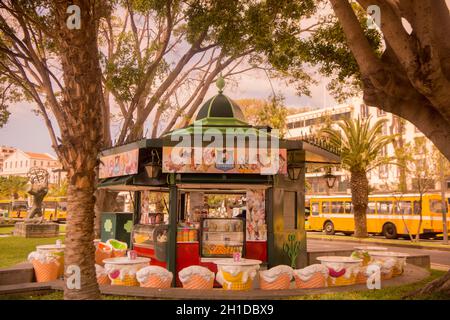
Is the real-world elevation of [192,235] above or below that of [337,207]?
below

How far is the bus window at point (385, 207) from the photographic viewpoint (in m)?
29.0

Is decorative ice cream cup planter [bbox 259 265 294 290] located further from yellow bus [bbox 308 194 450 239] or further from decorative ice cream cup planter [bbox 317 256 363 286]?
yellow bus [bbox 308 194 450 239]

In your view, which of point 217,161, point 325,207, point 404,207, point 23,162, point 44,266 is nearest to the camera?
point 44,266

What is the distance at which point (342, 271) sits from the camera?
30.8 feet

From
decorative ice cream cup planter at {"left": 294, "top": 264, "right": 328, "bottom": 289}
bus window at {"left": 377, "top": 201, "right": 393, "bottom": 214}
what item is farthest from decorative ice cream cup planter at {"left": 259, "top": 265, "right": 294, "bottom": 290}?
bus window at {"left": 377, "top": 201, "right": 393, "bottom": 214}

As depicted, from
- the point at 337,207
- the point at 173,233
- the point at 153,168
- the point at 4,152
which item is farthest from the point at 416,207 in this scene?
the point at 4,152

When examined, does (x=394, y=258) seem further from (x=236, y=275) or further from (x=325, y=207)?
(x=325, y=207)

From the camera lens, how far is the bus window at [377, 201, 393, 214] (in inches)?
1141

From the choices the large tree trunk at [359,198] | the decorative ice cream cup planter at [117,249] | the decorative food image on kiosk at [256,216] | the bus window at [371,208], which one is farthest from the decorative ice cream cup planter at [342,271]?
the bus window at [371,208]

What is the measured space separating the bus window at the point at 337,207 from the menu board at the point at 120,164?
23468mm

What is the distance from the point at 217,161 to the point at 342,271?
155 inches

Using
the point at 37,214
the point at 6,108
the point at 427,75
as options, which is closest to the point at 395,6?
the point at 427,75

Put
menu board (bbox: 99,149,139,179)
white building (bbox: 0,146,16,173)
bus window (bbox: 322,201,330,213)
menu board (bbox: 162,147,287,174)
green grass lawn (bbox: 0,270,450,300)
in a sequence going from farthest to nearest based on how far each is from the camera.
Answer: white building (bbox: 0,146,16,173) → bus window (bbox: 322,201,330,213) → menu board (bbox: 99,149,139,179) → menu board (bbox: 162,147,287,174) → green grass lawn (bbox: 0,270,450,300)

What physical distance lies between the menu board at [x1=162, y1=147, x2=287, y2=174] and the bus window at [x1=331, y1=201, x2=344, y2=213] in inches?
934
